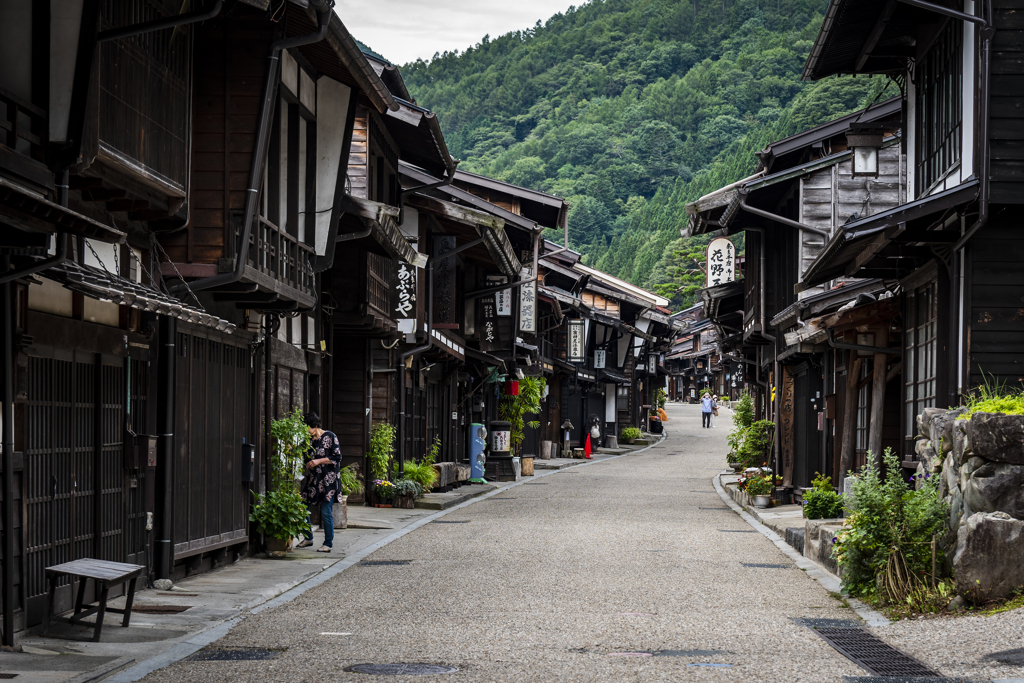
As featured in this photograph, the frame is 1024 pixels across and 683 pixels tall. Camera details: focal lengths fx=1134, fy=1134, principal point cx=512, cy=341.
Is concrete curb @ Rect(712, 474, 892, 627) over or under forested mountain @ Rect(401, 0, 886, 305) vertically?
under

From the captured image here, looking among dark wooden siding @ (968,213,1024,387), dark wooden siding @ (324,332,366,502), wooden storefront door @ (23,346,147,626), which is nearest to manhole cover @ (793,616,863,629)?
dark wooden siding @ (968,213,1024,387)

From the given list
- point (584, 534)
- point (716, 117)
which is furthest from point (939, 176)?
point (716, 117)

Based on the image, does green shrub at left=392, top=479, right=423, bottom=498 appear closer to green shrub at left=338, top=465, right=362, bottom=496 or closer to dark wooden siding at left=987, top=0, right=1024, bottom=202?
green shrub at left=338, top=465, right=362, bottom=496

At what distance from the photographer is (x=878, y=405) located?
17.8 metres

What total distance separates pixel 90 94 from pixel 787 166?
20.3m

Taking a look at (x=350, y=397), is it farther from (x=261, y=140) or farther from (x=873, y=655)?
(x=873, y=655)

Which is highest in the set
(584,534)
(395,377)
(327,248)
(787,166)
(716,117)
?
(716,117)

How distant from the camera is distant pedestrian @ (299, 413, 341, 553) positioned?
15766 mm

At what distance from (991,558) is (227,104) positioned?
915 cm

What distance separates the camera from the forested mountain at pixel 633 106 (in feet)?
351

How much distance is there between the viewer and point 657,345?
219ft

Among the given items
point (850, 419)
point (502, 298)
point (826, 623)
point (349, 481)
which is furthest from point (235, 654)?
point (502, 298)

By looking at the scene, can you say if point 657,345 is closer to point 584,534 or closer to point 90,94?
point 584,534

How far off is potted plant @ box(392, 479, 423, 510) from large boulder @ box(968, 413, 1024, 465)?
14.7 meters
